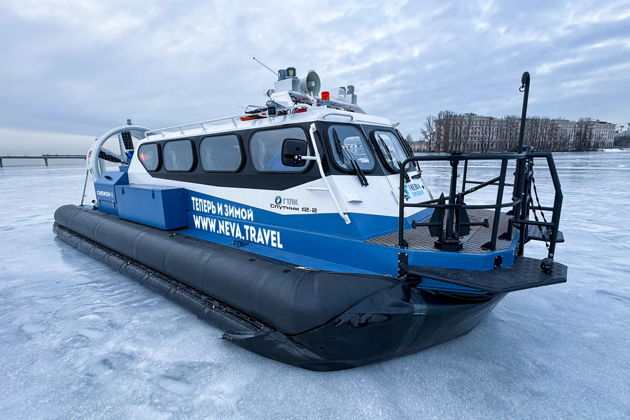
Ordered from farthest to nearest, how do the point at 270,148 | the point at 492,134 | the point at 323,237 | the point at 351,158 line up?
the point at 492,134, the point at 270,148, the point at 351,158, the point at 323,237

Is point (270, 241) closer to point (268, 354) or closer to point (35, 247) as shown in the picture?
point (268, 354)

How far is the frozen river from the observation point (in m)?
2.13

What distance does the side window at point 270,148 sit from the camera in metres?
3.11

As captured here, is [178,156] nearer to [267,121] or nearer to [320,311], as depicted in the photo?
[267,121]

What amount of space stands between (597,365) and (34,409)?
3915mm

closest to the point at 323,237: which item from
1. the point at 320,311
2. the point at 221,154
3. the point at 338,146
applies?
the point at 320,311

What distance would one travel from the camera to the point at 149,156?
5035mm

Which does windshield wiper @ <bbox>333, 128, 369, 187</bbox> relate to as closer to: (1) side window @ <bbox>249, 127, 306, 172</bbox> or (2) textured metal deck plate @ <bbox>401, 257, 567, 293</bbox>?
(1) side window @ <bbox>249, 127, 306, 172</bbox>

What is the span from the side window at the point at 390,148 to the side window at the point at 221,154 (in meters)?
1.47

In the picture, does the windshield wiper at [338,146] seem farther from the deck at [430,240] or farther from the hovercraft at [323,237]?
the deck at [430,240]

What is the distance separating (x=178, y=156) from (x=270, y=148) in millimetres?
1848

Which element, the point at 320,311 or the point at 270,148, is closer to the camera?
the point at 320,311

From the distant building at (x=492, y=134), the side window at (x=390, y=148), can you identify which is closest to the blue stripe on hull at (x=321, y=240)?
the side window at (x=390, y=148)

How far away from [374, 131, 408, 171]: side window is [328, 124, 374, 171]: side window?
180 millimetres
